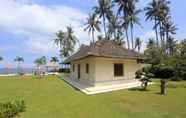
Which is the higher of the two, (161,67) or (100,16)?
(100,16)

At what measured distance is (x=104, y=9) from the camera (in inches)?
1483

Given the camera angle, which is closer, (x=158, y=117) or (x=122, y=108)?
(x=158, y=117)

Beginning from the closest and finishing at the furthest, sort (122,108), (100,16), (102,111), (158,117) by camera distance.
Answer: (158,117)
(102,111)
(122,108)
(100,16)

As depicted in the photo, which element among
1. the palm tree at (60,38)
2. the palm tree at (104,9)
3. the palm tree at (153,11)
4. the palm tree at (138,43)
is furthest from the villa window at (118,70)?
the palm tree at (138,43)

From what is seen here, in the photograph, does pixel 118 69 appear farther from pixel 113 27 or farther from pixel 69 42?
pixel 69 42

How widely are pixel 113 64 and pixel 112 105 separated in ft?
26.9

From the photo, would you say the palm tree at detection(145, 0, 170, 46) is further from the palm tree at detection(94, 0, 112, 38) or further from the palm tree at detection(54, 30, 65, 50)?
the palm tree at detection(54, 30, 65, 50)

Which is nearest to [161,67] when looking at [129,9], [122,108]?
[129,9]

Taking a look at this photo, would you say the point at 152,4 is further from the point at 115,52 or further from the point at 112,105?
the point at 112,105

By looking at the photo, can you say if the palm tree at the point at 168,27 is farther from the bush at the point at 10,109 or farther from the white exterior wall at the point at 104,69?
the bush at the point at 10,109

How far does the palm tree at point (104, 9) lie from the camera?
123 feet

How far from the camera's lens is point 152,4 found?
127 ft

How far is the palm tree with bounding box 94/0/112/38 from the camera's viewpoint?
37.5 metres

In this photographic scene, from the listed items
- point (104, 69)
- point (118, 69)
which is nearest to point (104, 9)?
point (118, 69)
